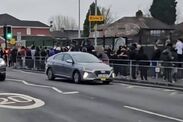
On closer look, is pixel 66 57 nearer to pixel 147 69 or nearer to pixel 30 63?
pixel 147 69

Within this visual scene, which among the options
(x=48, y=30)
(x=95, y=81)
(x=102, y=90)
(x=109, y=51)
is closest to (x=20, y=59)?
(x=109, y=51)

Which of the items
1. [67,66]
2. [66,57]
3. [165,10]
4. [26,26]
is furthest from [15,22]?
[67,66]

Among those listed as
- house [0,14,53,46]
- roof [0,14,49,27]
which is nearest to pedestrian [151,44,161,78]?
house [0,14,53,46]

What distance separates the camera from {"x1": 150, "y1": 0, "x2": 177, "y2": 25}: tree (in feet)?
275

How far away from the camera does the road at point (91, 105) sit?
12484 millimetres

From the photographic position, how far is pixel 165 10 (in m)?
85.8

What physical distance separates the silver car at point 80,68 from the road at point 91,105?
6.40ft

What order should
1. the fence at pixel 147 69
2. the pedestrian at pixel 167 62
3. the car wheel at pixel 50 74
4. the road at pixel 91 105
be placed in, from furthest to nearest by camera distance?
the car wheel at pixel 50 74, the pedestrian at pixel 167 62, the fence at pixel 147 69, the road at pixel 91 105

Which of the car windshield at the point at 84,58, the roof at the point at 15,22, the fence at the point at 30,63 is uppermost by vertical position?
the roof at the point at 15,22

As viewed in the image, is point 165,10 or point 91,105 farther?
point 165,10

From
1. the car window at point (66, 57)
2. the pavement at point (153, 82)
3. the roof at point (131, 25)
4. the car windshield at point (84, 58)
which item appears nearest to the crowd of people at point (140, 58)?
the pavement at point (153, 82)

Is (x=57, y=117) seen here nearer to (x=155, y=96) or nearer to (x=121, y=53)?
(x=155, y=96)

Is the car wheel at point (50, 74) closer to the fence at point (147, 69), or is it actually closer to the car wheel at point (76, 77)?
the car wheel at point (76, 77)

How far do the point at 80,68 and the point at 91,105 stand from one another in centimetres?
796
